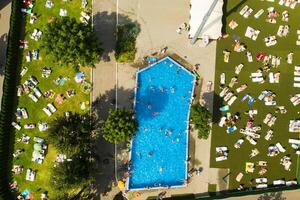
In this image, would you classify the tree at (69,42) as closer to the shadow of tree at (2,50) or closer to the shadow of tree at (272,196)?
the shadow of tree at (2,50)

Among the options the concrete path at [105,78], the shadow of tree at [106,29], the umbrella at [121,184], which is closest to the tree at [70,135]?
the concrete path at [105,78]

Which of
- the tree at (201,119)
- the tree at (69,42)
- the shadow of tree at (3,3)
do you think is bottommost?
the tree at (201,119)

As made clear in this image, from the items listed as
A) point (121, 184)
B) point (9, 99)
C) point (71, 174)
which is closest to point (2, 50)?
point (9, 99)

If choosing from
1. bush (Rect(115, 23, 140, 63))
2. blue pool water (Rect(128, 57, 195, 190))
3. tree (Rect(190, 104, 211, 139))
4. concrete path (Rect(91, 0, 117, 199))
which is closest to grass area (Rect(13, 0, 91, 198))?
concrete path (Rect(91, 0, 117, 199))

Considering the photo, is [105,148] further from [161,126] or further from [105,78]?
[105,78]

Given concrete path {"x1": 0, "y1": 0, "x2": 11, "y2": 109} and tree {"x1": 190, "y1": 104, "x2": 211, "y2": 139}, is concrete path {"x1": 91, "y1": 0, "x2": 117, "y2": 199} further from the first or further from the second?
concrete path {"x1": 0, "y1": 0, "x2": 11, "y2": 109}

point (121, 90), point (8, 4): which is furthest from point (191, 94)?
point (8, 4)
